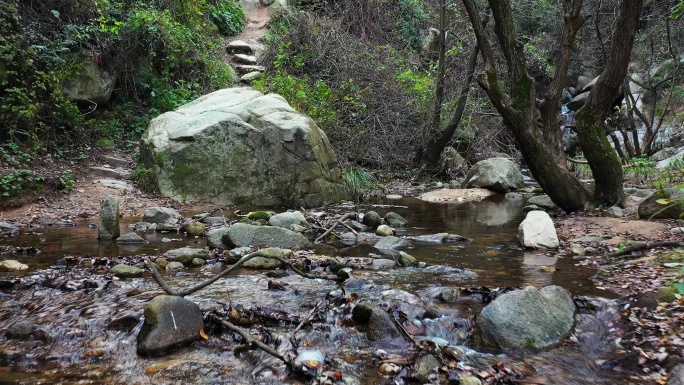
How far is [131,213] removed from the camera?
24.6 ft

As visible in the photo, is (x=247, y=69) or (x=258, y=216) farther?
(x=247, y=69)

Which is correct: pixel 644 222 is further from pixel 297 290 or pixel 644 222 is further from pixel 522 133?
pixel 297 290

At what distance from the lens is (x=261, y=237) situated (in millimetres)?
5625

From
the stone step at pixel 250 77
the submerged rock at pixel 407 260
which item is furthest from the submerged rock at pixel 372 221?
the stone step at pixel 250 77

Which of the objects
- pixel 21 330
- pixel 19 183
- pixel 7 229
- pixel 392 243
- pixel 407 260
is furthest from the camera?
pixel 19 183

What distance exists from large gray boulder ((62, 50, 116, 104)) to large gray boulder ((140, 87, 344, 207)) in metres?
2.27

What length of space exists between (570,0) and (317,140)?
489 cm

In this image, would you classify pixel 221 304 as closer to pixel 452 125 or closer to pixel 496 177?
pixel 496 177

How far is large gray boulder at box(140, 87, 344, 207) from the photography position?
8.40m

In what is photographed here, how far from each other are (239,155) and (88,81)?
4129 mm

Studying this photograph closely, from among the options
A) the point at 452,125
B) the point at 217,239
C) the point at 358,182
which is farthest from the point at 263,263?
the point at 452,125

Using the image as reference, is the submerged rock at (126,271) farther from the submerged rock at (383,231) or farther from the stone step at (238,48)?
the stone step at (238,48)

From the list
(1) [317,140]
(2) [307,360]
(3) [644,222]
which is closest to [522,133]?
(3) [644,222]

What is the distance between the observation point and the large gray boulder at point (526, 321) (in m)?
3.08
